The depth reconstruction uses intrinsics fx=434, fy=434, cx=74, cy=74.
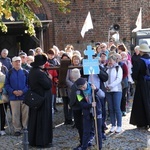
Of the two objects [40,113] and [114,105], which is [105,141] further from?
[40,113]

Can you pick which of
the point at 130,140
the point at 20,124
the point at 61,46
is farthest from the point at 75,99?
the point at 61,46

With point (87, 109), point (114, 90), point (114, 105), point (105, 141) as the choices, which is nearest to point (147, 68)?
point (114, 90)

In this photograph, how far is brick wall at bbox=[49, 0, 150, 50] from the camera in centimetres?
2008

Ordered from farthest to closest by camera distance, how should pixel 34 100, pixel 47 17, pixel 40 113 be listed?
pixel 47 17, pixel 40 113, pixel 34 100

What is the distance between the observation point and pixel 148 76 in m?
9.96

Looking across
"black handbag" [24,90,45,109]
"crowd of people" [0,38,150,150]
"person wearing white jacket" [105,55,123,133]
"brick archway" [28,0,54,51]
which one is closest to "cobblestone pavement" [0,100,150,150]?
"crowd of people" [0,38,150,150]

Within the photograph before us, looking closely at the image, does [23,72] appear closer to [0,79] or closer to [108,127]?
[0,79]

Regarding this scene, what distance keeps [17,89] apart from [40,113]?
4.11ft

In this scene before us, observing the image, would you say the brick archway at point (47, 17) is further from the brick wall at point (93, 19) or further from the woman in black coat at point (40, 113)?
the woman in black coat at point (40, 113)

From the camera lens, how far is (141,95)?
10008 millimetres

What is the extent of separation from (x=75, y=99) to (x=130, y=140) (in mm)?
1763

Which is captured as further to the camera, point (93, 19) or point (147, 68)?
point (93, 19)

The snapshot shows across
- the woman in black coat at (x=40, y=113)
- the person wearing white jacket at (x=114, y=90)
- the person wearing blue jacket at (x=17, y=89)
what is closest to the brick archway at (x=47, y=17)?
the person wearing blue jacket at (x=17, y=89)

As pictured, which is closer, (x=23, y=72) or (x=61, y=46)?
(x=23, y=72)
